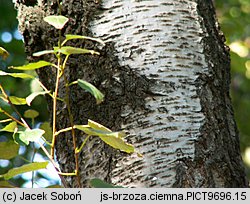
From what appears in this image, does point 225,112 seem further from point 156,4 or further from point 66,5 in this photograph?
point 66,5

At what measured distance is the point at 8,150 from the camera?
1.25 meters

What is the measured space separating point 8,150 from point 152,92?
342 millimetres

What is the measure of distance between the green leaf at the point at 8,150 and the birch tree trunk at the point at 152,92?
0.31 feet

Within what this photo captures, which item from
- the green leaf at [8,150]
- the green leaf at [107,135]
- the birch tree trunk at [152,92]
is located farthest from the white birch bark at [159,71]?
the green leaf at [8,150]

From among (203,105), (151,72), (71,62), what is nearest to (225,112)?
(203,105)

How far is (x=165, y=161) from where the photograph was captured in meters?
1.12

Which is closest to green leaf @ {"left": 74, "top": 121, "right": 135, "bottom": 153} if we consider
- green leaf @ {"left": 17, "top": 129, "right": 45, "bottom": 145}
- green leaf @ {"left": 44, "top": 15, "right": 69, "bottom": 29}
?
green leaf @ {"left": 17, "top": 129, "right": 45, "bottom": 145}

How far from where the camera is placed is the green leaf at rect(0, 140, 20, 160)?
4.07 feet

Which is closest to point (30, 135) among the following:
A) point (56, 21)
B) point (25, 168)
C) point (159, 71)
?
point (25, 168)

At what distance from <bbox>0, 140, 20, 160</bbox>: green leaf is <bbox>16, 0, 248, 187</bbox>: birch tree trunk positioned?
0.31ft

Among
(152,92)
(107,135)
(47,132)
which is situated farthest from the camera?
(47,132)

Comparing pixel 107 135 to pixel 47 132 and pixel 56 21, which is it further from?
pixel 47 132

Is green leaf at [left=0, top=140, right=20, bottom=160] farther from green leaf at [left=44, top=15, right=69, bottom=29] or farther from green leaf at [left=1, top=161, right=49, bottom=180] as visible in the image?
green leaf at [left=44, top=15, right=69, bottom=29]

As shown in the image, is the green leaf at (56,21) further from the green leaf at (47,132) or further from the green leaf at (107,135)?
the green leaf at (47,132)
